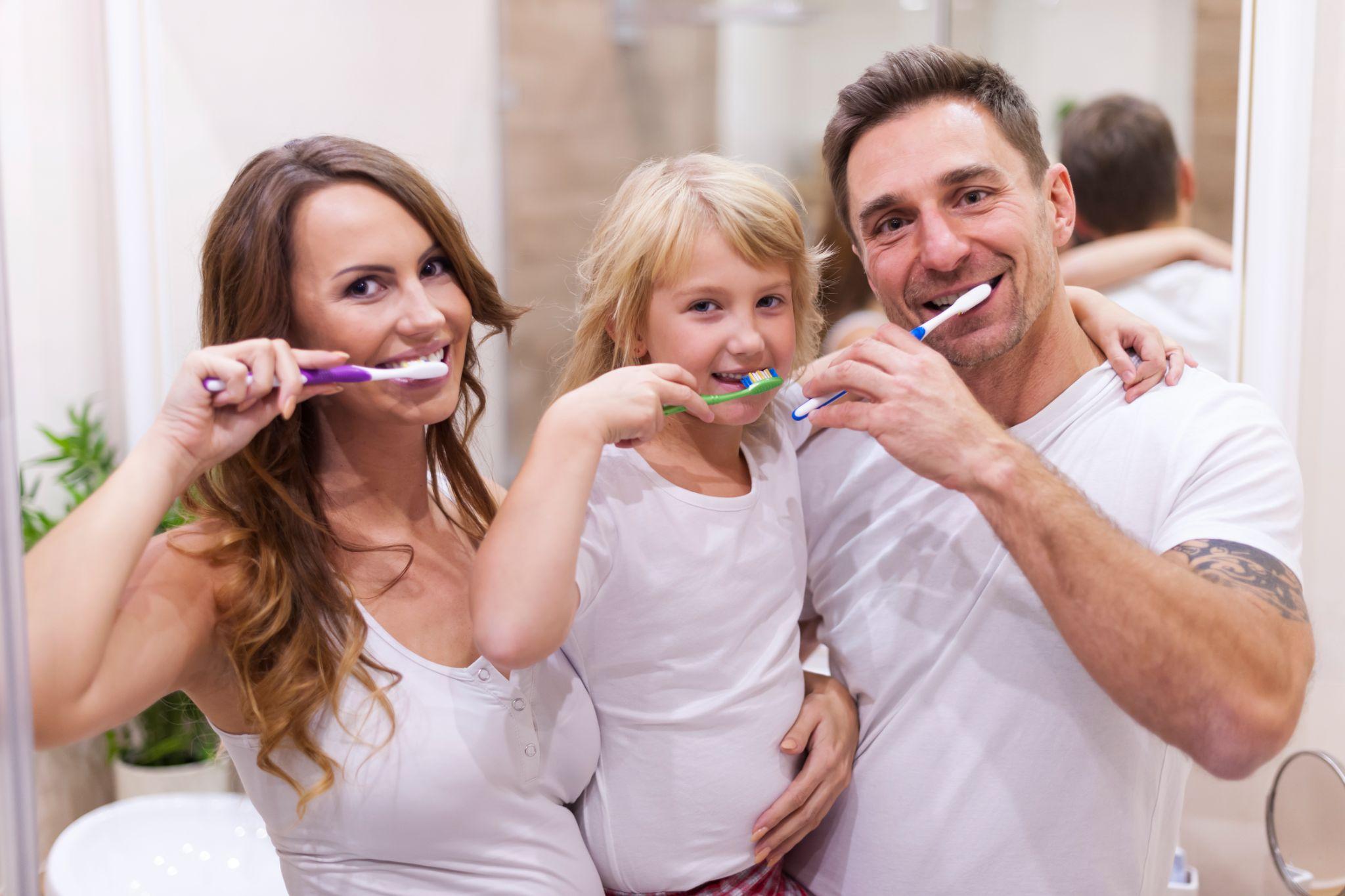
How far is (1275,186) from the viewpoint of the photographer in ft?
3.56

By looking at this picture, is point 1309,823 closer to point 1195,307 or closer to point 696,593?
point 1195,307

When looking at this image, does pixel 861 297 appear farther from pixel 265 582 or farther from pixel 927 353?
pixel 265 582

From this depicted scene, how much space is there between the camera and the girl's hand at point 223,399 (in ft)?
2.12

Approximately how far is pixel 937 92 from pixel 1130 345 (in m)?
0.27

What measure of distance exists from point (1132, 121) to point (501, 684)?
42.9 inches

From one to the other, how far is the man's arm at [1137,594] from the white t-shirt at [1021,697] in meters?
0.09

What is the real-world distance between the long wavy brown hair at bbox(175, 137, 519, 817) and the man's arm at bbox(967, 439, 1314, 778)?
443 mm

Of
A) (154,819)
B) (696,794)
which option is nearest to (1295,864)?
(696,794)

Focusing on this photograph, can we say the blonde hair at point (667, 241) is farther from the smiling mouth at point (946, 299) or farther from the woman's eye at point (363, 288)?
the woman's eye at point (363, 288)

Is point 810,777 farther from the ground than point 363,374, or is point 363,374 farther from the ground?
point 363,374

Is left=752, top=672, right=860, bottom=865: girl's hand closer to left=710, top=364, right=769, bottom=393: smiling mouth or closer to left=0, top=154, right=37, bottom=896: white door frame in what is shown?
left=710, top=364, right=769, bottom=393: smiling mouth

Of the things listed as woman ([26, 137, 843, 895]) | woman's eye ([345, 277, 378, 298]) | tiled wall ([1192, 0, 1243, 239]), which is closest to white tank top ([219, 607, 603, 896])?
woman ([26, 137, 843, 895])

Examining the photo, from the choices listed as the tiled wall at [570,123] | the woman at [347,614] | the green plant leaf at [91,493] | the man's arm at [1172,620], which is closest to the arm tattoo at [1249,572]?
the man's arm at [1172,620]

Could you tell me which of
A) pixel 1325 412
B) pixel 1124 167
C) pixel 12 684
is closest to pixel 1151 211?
pixel 1124 167
